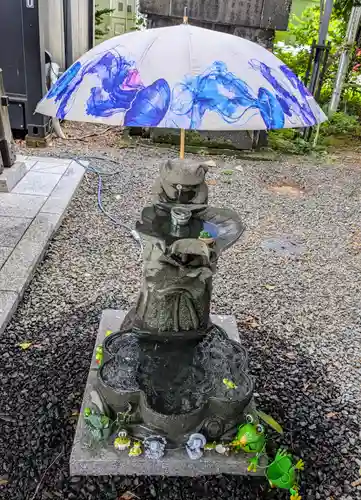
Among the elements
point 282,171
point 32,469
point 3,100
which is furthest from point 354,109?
point 32,469

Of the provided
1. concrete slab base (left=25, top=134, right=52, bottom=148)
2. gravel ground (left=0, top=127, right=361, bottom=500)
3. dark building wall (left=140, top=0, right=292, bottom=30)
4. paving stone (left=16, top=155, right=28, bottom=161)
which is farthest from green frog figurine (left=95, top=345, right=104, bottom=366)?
dark building wall (left=140, top=0, right=292, bottom=30)

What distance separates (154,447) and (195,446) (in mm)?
195

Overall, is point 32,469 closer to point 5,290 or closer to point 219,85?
point 5,290

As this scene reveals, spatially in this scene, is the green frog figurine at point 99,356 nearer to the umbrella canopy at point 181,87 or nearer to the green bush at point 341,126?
the umbrella canopy at point 181,87

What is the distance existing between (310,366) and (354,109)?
8.71 meters

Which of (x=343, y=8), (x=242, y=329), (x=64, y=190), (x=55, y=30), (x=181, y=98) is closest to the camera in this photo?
(x=181, y=98)

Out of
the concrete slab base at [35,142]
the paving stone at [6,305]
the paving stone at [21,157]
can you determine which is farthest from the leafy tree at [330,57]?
the paving stone at [6,305]

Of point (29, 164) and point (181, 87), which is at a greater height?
point (181, 87)

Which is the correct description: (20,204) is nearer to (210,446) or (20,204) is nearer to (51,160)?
(51,160)

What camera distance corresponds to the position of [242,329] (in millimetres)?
3375

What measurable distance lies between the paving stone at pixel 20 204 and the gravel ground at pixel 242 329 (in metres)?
0.35

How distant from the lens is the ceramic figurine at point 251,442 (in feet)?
6.98

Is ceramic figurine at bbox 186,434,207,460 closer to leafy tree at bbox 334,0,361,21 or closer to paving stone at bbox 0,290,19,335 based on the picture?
paving stone at bbox 0,290,19,335

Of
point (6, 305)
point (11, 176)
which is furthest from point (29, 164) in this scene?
point (6, 305)
